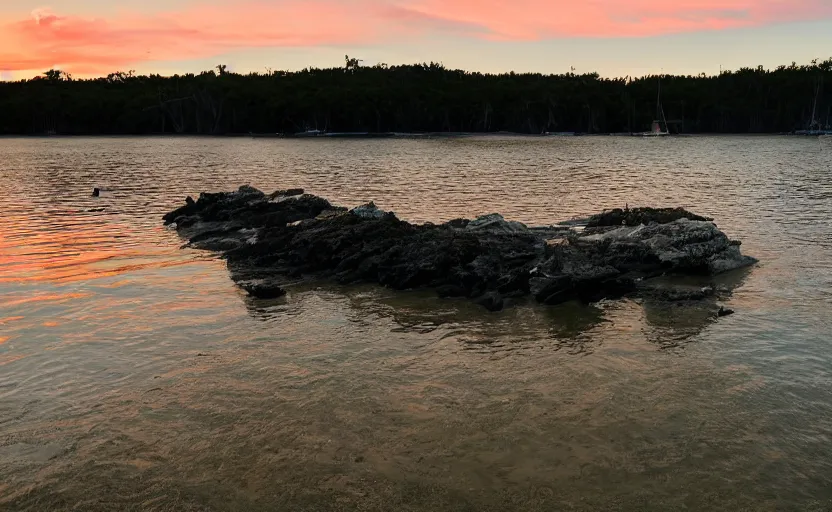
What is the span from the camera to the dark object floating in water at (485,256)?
1565cm

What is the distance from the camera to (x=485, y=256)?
670 inches

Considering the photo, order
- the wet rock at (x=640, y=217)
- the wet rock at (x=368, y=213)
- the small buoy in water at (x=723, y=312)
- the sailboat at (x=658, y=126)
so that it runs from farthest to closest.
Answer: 1. the sailboat at (x=658, y=126)
2. the wet rock at (x=640, y=217)
3. the wet rock at (x=368, y=213)
4. the small buoy in water at (x=723, y=312)

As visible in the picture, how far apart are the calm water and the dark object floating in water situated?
0.94 metres

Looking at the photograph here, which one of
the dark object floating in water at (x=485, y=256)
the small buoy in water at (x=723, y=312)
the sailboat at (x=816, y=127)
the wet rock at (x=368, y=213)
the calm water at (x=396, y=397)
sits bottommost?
the calm water at (x=396, y=397)

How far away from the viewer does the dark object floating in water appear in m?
15.6

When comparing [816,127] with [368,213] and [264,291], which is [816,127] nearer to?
[368,213]

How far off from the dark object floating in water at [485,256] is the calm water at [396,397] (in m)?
0.94

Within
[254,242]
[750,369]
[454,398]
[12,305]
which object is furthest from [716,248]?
[12,305]

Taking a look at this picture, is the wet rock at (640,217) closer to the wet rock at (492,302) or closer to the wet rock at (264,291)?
the wet rock at (492,302)

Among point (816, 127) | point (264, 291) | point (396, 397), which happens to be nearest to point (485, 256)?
point (264, 291)

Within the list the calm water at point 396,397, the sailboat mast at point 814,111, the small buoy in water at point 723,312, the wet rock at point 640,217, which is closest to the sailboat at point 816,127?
the sailboat mast at point 814,111

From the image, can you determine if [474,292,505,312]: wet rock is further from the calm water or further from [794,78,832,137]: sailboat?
[794,78,832,137]: sailboat

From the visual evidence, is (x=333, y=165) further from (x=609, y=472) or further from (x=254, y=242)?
(x=609, y=472)

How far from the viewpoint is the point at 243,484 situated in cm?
757
